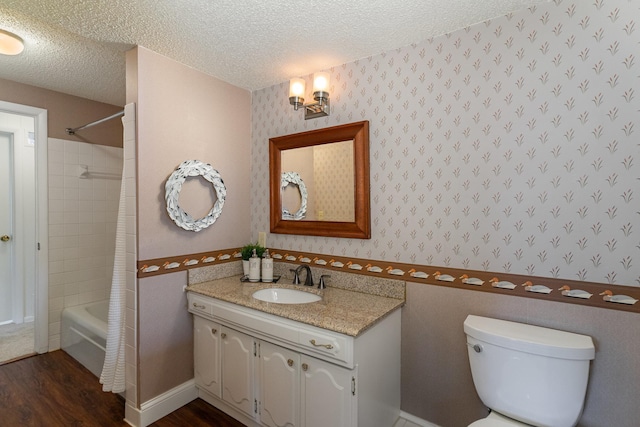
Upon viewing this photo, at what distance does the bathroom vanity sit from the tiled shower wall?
1.65 m

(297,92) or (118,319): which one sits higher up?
(297,92)

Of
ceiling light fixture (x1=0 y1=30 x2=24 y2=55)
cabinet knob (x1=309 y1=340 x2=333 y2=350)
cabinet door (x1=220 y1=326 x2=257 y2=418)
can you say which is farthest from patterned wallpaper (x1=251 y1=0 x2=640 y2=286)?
ceiling light fixture (x1=0 y1=30 x2=24 y2=55)

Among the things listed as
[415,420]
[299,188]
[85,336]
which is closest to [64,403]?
[85,336]

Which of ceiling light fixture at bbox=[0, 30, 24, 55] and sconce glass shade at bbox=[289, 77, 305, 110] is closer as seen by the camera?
ceiling light fixture at bbox=[0, 30, 24, 55]

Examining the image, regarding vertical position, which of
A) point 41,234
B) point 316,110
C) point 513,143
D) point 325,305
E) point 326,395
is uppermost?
point 316,110

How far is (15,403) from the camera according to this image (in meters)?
2.04

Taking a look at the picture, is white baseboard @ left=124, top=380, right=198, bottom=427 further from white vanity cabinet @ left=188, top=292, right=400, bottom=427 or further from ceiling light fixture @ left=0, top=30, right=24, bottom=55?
ceiling light fixture @ left=0, top=30, right=24, bottom=55

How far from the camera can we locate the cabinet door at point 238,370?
5.89 feet

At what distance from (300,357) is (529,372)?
104cm

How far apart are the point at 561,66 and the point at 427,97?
0.61 meters

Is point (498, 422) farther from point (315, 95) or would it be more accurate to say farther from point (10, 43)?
point (10, 43)

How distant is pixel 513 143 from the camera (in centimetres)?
153

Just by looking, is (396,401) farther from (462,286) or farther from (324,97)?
(324,97)

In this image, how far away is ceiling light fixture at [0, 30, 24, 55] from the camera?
178 centimetres
